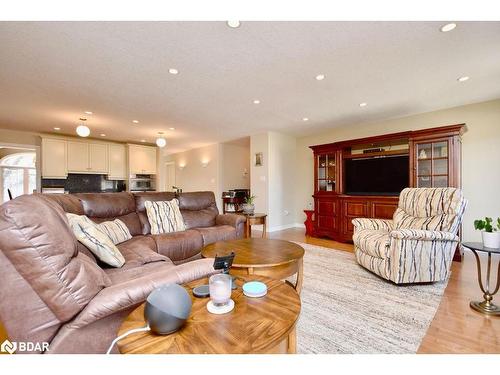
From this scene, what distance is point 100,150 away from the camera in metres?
5.85

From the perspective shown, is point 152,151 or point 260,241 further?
point 152,151

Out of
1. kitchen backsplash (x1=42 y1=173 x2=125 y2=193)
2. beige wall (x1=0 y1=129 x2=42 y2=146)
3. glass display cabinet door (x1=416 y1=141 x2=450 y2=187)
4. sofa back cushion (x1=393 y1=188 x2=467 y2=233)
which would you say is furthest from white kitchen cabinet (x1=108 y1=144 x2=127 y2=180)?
glass display cabinet door (x1=416 y1=141 x2=450 y2=187)

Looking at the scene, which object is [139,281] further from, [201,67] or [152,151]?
[152,151]

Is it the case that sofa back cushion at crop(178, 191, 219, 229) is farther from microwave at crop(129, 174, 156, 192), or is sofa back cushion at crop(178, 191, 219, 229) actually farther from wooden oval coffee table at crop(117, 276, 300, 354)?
microwave at crop(129, 174, 156, 192)

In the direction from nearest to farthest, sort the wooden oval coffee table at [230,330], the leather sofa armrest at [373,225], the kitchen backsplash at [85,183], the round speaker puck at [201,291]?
→ the wooden oval coffee table at [230,330]
the round speaker puck at [201,291]
the leather sofa armrest at [373,225]
the kitchen backsplash at [85,183]

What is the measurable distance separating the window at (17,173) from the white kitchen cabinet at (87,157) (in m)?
2.60

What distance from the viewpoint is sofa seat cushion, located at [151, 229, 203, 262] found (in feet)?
7.98

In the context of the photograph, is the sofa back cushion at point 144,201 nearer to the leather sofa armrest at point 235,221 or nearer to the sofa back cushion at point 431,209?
the leather sofa armrest at point 235,221

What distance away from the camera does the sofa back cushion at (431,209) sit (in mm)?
2430

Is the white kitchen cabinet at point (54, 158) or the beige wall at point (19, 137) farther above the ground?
the beige wall at point (19, 137)

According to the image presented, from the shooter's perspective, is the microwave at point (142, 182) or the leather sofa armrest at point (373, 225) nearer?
the leather sofa armrest at point (373, 225)

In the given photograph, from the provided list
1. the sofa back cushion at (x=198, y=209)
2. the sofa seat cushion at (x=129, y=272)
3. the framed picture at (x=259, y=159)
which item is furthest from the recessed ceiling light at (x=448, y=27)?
the framed picture at (x=259, y=159)
